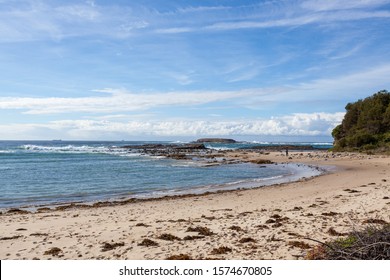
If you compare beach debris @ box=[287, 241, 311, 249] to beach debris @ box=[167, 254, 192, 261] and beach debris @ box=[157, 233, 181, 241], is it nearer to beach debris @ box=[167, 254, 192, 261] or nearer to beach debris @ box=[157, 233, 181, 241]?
beach debris @ box=[167, 254, 192, 261]

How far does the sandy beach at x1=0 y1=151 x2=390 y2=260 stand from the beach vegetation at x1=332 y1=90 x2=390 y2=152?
4499cm

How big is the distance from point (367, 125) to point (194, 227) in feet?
206

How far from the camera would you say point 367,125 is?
64250mm

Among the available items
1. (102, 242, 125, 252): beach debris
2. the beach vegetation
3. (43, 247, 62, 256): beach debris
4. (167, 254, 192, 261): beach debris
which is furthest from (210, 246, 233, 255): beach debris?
the beach vegetation

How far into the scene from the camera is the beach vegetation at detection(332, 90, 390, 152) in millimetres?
58875

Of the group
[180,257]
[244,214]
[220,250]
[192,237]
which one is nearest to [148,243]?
[192,237]

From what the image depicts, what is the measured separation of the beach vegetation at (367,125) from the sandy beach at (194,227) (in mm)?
44993

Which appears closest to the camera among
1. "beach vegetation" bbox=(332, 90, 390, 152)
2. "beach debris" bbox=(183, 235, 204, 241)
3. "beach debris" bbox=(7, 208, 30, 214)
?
"beach debris" bbox=(183, 235, 204, 241)

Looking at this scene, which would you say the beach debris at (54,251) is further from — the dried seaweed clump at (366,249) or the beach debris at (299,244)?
the dried seaweed clump at (366,249)

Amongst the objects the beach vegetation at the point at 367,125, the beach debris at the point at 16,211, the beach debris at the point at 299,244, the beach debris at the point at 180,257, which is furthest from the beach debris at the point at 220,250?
the beach vegetation at the point at 367,125

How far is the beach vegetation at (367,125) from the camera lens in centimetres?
5888
